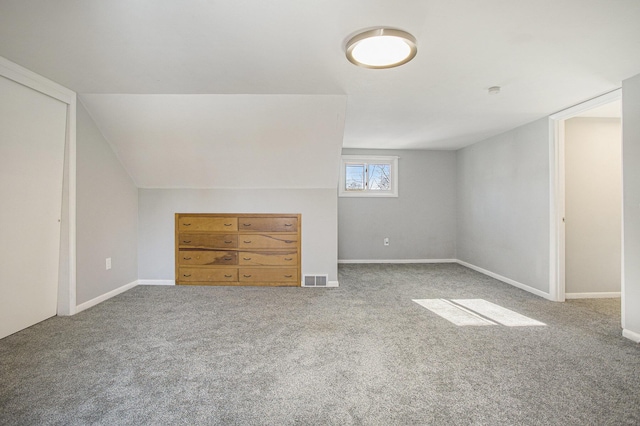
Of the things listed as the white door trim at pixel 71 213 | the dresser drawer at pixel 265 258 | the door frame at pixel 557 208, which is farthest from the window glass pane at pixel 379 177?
the white door trim at pixel 71 213

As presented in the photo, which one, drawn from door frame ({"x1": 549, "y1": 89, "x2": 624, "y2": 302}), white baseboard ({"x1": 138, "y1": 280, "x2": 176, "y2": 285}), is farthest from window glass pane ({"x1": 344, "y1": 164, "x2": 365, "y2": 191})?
white baseboard ({"x1": 138, "y1": 280, "x2": 176, "y2": 285})

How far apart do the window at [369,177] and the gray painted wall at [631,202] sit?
A: 3.32m

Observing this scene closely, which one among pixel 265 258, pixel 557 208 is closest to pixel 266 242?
pixel 265 258

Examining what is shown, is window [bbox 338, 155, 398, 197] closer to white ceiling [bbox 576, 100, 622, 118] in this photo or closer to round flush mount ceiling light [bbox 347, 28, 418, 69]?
white ceiling [bbox 576, 100, 622, 118]

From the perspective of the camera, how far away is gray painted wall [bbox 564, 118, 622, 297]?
3512 millimetres

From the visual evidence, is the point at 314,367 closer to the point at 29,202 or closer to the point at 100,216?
the point at 29,202

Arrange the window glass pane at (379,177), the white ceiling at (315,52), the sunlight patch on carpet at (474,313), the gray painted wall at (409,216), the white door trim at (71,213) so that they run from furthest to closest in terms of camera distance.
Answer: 1. the window glass pane at (379,177)
2. the gray painted wall at (409,216)
3. the white door trim at (71,213)
4. the sunlight patch on carpet at (474,313)
5. the white ceiling at (315,52)

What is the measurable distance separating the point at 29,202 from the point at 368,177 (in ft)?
15.0

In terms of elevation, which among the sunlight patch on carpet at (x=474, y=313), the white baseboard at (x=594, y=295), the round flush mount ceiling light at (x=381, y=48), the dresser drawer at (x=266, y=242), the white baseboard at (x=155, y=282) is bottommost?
the sunlight patch on carpet at (x=474, y=313)

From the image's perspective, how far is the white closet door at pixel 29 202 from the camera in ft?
7.51

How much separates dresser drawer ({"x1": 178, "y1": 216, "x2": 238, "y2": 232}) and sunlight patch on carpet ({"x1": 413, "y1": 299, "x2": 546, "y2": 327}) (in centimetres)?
241

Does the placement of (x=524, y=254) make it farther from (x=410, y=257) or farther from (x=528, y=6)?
(x=528, y=6)

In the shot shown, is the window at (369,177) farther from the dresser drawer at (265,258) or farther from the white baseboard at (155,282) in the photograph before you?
the white baseboard at (155,282)

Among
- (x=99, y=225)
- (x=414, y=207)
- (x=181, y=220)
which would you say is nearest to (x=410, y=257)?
(x=414, y=207)
